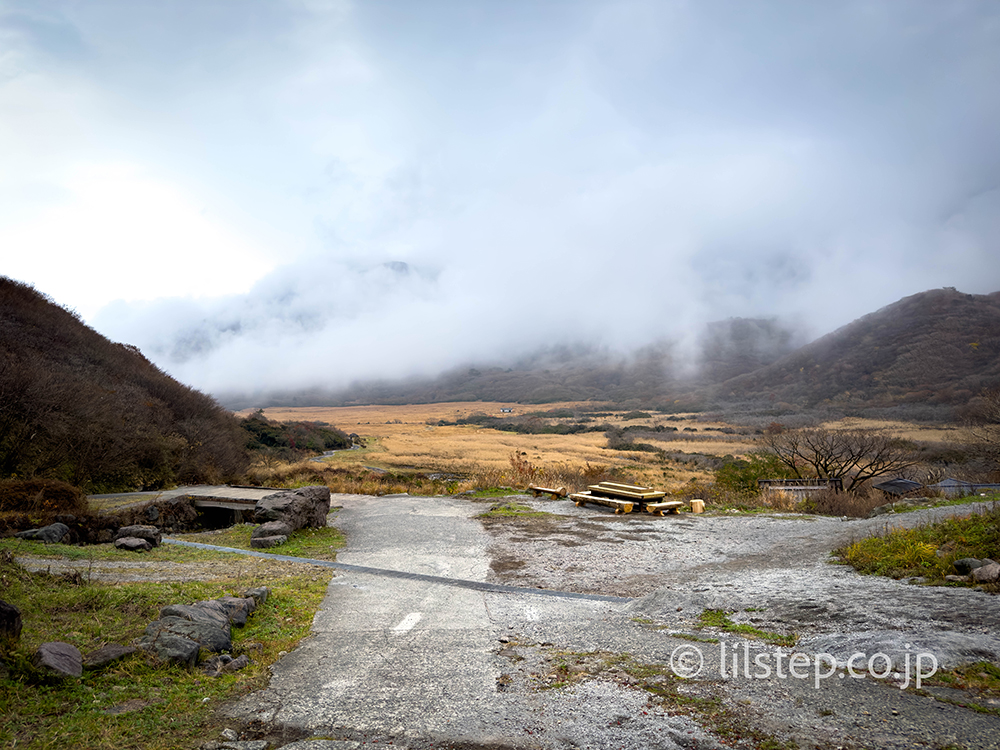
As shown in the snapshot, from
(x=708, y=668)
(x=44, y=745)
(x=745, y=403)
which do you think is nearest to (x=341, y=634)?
(x=44, y=745)

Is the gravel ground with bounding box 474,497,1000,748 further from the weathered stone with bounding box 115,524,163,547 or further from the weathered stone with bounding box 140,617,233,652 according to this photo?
the weathered stone with bounding box 115,524,163,547

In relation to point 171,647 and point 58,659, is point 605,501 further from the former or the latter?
point 58,659

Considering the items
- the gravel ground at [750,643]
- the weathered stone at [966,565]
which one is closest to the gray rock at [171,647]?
the gravel ground at [750,643]

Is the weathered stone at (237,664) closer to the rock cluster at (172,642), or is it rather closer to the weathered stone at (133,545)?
the rock cluster at (172,642)

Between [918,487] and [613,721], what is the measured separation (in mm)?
19714

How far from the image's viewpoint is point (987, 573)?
260 inches

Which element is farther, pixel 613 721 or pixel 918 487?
pixel 918 487

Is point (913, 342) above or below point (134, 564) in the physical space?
above

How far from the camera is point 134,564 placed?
9539mm

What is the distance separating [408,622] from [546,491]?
1369 centimetres

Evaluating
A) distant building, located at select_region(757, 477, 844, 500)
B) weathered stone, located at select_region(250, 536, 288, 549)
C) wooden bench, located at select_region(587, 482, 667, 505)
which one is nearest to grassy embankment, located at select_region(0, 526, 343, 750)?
weathered stone, located at select_region(250, 536, 288, 549)

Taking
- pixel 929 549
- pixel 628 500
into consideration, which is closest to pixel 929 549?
pixel 929 549

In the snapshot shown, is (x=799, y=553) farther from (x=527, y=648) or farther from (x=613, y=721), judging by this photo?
(x=613, y=721)

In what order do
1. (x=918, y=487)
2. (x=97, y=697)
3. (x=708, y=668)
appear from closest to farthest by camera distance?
(x=97, y=697)
(x=708, y=668)
(x=918, y=487)
